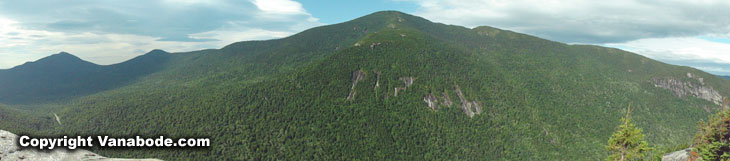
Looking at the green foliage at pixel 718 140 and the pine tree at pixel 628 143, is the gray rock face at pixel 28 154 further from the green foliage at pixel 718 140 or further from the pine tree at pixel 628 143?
the green foliage at pixel 718 140

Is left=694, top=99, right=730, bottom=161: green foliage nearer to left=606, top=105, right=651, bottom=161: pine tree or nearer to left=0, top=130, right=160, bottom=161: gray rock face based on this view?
left=606, top=105, right=651, bottom=161: pine tree

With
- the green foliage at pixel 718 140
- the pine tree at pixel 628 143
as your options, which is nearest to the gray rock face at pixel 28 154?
the pine tree at pixel 628 143

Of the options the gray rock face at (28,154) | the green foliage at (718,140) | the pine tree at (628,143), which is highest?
the green foliage at (718,140)

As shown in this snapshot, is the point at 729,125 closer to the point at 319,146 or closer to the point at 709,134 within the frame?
the point at 709,134

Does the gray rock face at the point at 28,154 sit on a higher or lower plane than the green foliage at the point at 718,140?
lower

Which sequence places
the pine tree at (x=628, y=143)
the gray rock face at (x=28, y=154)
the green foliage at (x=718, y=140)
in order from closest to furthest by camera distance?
the green foliage at (x=718, y=140)
the pine tree at (x=628, y=143)
the gray rock face at (x=28, y=154)

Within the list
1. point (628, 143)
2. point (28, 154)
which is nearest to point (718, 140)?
point (628, 143)

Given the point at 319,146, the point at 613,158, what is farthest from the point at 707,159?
the point at 319,146

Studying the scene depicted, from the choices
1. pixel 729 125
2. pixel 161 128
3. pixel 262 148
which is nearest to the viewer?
pixel 729 125
